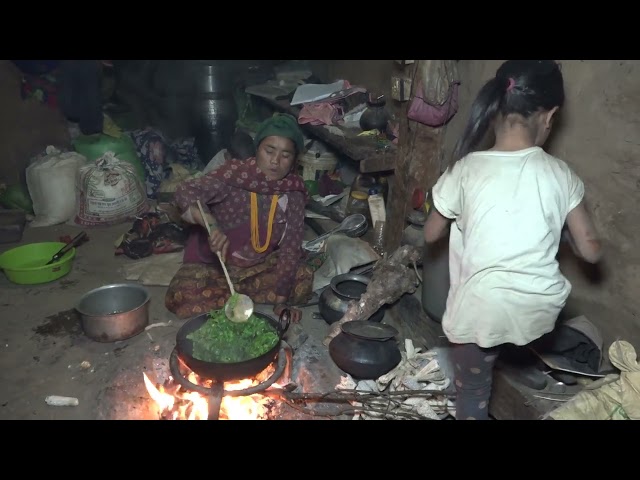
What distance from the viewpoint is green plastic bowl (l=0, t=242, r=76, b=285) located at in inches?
174

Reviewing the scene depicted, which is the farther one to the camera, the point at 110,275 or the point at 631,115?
the point at 110,275

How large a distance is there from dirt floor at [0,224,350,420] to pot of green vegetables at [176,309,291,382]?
0.47m

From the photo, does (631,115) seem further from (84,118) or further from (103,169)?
(84,118)

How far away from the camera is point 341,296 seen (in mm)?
3850

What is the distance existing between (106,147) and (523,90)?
5.50 m

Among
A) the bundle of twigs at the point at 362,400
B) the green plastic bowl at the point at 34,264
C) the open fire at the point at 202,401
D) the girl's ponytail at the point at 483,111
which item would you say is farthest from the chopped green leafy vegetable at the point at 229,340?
the green plastic bowl at the point at 34,264

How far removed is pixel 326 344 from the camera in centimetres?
379

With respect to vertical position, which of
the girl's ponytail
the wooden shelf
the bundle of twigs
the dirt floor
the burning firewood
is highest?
the girl's ponytail

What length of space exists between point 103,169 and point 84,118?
122 centimetres

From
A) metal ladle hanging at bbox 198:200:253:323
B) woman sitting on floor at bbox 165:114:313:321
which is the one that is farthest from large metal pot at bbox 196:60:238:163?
metal ladle hanging at bbox 198:200:253:323

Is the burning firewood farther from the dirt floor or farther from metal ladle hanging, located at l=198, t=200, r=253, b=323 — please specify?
metal ladle hanging, located at l=198, t=200, r=253, b=323

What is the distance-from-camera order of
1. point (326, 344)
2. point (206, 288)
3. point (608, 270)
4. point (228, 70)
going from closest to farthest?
1. point (608, 270)
2. point (326, 344)
3. point (206, 288)
4. point (228, 70)

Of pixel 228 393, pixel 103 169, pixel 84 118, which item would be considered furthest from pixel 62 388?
pixel 84 118

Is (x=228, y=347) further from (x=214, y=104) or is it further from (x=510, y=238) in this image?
(x=214, y=104)
